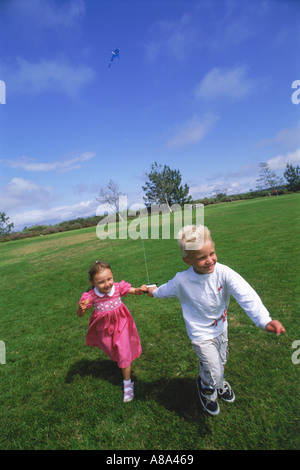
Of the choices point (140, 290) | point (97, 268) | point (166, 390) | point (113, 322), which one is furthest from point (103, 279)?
point (166, 390)

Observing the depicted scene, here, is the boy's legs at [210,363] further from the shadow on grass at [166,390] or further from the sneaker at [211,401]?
the shadow on grass at [166,390]

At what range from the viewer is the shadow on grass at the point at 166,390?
2664 mm

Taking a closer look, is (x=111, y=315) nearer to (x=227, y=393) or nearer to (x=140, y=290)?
(x=140, y=290)

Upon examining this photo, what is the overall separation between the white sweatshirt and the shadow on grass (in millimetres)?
895

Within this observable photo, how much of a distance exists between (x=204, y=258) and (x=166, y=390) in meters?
1.94

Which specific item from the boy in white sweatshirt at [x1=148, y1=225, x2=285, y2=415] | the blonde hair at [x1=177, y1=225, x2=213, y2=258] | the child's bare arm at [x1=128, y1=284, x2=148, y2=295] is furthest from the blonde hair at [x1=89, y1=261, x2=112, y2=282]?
the blonde hair at [x1=177, y1=225, x2=213, y2=258]

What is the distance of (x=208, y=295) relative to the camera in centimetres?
246

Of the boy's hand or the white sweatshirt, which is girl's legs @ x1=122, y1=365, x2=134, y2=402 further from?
the boy's hand

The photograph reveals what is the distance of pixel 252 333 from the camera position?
154 inches

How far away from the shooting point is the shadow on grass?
2.66 metres

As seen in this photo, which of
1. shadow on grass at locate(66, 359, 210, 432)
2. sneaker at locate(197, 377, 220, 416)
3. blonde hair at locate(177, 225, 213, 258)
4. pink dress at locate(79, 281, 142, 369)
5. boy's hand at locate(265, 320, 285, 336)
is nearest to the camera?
boy's hand at locate(265, 320, 285, 336)
